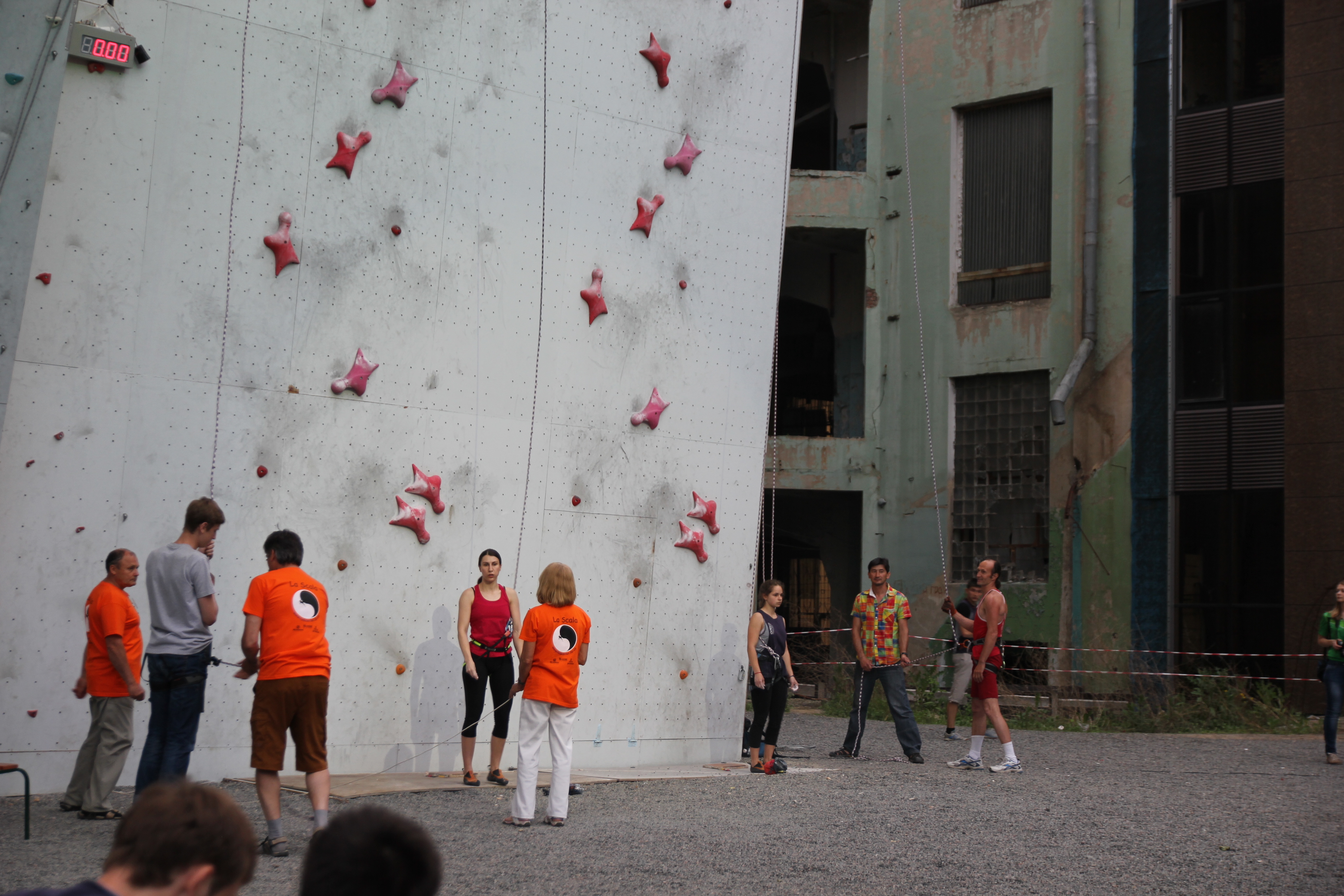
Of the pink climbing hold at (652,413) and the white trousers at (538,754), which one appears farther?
the pink climbing hold at (652,413)

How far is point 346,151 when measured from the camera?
390 inches

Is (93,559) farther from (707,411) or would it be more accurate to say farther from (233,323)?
(707,411)

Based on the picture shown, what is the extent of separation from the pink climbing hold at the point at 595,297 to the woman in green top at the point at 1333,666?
307 inches

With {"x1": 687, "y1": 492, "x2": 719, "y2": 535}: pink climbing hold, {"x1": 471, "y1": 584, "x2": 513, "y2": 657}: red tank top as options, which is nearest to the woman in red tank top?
{"x1": 471, "y1": 584, "x2": 513, "y2": 657}: red tank top

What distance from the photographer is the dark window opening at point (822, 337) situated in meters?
26.2

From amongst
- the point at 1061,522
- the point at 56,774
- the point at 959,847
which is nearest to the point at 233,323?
the point at 56,774

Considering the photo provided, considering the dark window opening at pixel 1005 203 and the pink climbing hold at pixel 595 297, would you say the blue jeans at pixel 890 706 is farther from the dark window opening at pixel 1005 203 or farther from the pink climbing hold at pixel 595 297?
the dark window opening at pixel 1005 203

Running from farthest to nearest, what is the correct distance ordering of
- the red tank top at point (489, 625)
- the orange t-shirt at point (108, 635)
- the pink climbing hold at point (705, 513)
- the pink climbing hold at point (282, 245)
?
the pink climbing hold at point (705, 513)
the red tank top at point (489, 625)
the pink climbing hold at point (282, 245)
the orange t-shirt at point (108, 635)

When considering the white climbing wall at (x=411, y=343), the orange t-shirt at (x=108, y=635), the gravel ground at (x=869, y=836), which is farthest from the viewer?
the white climbing wall at (x=411, y=343)

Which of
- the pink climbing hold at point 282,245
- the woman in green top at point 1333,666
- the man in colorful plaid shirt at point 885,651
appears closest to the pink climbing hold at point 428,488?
the pink climbing hold at point 282,245

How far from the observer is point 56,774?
8.69 meters

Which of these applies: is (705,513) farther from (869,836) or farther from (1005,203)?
(1005,203)

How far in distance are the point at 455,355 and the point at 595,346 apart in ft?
4.51

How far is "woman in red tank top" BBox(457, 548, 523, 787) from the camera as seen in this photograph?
9.71m
